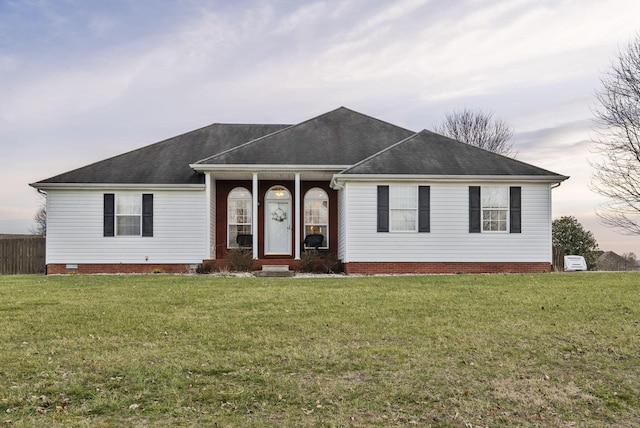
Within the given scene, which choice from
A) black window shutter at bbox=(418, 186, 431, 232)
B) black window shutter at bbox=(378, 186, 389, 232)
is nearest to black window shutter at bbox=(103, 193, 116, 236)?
black window shutter at bbox=(378, 186, 389, 232)

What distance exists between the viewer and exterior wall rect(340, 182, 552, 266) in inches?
707

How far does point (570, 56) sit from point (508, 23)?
2971mm

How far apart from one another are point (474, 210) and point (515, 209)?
1381mm

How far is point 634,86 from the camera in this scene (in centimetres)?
2264

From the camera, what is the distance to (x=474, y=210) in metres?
18.3

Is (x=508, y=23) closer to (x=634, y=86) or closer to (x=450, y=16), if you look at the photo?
(x=450, y=16)

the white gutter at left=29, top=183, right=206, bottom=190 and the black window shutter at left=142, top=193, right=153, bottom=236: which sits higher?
the white gutter at left=29, top=183, right=206, bottom=190

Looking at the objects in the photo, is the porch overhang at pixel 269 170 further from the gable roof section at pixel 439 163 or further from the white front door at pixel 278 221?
the gable roof section at pixel 439 163

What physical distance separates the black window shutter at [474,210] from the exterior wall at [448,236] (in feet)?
0.45

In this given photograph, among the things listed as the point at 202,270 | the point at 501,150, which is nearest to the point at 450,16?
the point at 202,270

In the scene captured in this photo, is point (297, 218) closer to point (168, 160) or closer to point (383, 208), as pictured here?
point (383, 208)

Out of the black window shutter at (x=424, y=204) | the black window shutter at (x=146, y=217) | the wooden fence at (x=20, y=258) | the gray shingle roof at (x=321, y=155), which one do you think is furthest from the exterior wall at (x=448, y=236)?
the wooden fence at (x=20, y=258)

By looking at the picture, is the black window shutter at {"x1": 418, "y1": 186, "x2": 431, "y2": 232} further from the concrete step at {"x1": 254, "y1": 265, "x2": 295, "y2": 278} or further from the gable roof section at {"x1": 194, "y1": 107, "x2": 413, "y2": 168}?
the concrete step at {"x1": 254, "y1": 265, "x2": 295, "y2": 278}

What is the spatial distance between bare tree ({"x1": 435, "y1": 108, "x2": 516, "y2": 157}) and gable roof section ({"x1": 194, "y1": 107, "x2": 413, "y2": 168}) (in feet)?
74.2
